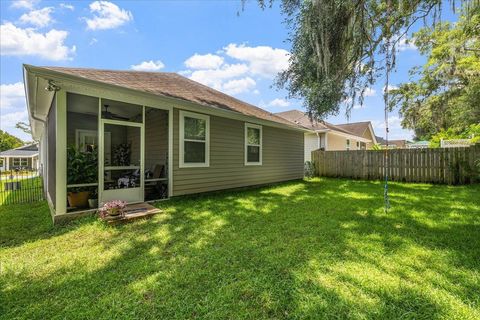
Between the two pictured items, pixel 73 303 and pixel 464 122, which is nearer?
pixel 73 303

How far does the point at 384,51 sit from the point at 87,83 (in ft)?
27.0

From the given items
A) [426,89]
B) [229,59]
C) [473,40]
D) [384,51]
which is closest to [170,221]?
[384,51]

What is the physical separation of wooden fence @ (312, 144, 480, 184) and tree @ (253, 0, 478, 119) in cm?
280

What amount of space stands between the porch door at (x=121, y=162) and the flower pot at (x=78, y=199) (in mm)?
398

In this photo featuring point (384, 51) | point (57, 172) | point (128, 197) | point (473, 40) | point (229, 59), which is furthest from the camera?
point (229, 59)

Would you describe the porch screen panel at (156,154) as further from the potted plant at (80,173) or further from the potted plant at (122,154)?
the potted plant at (80,173)

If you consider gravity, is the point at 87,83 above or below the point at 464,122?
below

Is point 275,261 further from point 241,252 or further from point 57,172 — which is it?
point 57,172

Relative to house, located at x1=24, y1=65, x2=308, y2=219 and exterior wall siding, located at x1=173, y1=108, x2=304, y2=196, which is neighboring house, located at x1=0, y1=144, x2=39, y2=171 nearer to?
house, located at x1=24, y1=65, x2=308, y2=219

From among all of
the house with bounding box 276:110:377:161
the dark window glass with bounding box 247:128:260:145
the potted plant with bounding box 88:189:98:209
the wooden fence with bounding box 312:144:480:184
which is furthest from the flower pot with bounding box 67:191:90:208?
the house with bounding box 276:110:377:161

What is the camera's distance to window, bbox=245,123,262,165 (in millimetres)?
8234

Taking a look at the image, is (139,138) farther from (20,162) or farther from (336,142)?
(20,162)

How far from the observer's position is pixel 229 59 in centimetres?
1263

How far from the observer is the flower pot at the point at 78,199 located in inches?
189
